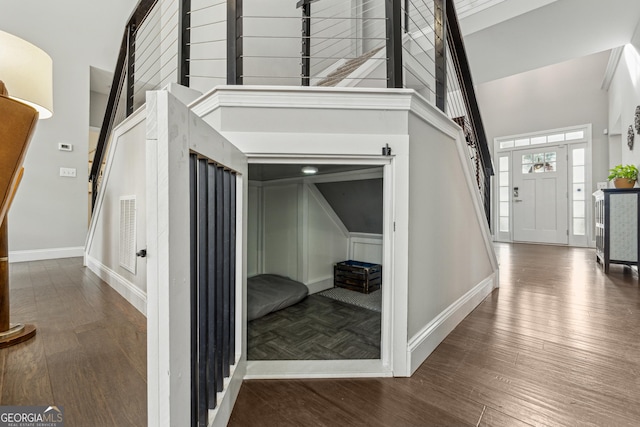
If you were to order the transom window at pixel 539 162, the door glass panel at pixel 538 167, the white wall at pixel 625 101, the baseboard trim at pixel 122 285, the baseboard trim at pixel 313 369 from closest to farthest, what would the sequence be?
the baseboard trim at pixel 313 369
the baseboard trim at pixel 122 285
the white wall at pixel 625 101
the transom window at pixel 539 162
the door glass panel at pixel 538 167

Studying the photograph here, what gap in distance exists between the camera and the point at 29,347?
1499 millimetres

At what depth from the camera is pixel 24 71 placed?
150 centimetres

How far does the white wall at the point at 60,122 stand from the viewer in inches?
140

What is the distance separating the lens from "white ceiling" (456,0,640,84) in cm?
265

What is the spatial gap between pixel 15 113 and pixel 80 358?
3.68 feet

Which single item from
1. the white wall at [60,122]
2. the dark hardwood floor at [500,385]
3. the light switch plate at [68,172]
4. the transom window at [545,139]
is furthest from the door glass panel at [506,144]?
the light switch plate at [68,172]

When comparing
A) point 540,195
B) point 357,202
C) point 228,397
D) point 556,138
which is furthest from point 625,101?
point 228,397

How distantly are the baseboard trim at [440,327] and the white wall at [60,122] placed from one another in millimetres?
4554

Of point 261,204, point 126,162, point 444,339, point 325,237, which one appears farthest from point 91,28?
point 444,339

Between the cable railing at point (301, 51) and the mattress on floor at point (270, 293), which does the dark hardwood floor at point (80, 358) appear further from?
the cable railing at point (301, 51)

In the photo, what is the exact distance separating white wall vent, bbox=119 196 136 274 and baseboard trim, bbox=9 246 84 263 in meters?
2.25

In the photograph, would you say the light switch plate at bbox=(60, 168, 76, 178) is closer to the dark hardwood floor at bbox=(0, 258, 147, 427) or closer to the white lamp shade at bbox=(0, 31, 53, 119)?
the dark hardwood floor at bbox=(0, 258, 147, 427)

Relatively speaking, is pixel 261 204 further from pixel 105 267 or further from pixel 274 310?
pixel 105 267

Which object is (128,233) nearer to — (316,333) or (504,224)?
(316,333)
